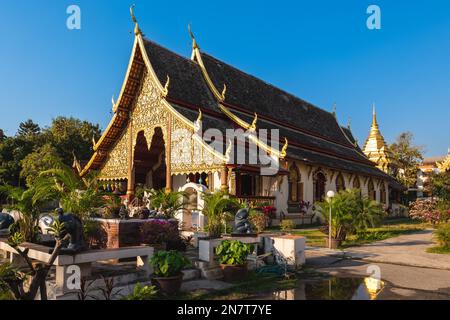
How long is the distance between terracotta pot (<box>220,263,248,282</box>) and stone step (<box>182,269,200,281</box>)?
0.60 m

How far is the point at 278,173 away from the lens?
1767cm

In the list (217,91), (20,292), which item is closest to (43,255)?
(20,292)

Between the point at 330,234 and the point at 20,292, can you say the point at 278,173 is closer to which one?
the point at 330,234

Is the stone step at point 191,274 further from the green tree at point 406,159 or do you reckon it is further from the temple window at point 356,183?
the green tree at point 406,159

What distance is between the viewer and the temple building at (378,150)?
130 feet

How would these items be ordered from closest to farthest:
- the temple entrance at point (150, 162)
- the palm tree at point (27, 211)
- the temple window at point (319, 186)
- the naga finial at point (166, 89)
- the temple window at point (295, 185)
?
the palm tree at point (27, 211) < the naga finial at point (166, 89) < the temple window at point (295, 185) < the temple entrance at point (150, 162) < the temple window at point (319, 186)

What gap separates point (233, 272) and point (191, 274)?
864mm

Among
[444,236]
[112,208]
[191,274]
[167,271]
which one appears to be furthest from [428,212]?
[167,271]

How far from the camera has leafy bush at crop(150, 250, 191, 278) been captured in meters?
6.20

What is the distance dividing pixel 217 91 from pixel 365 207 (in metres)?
10.9

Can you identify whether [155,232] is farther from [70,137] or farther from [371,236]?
[70,137]

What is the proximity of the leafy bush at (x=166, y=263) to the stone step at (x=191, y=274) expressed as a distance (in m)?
1.13

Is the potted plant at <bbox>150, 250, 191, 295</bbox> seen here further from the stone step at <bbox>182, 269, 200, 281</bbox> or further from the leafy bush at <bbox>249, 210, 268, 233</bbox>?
the leafy bush at <bbox>249, 210, 268, 233</bbox>

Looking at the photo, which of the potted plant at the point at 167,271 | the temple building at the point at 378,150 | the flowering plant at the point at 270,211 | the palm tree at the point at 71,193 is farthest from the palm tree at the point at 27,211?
the temple building at the point at 378,150
